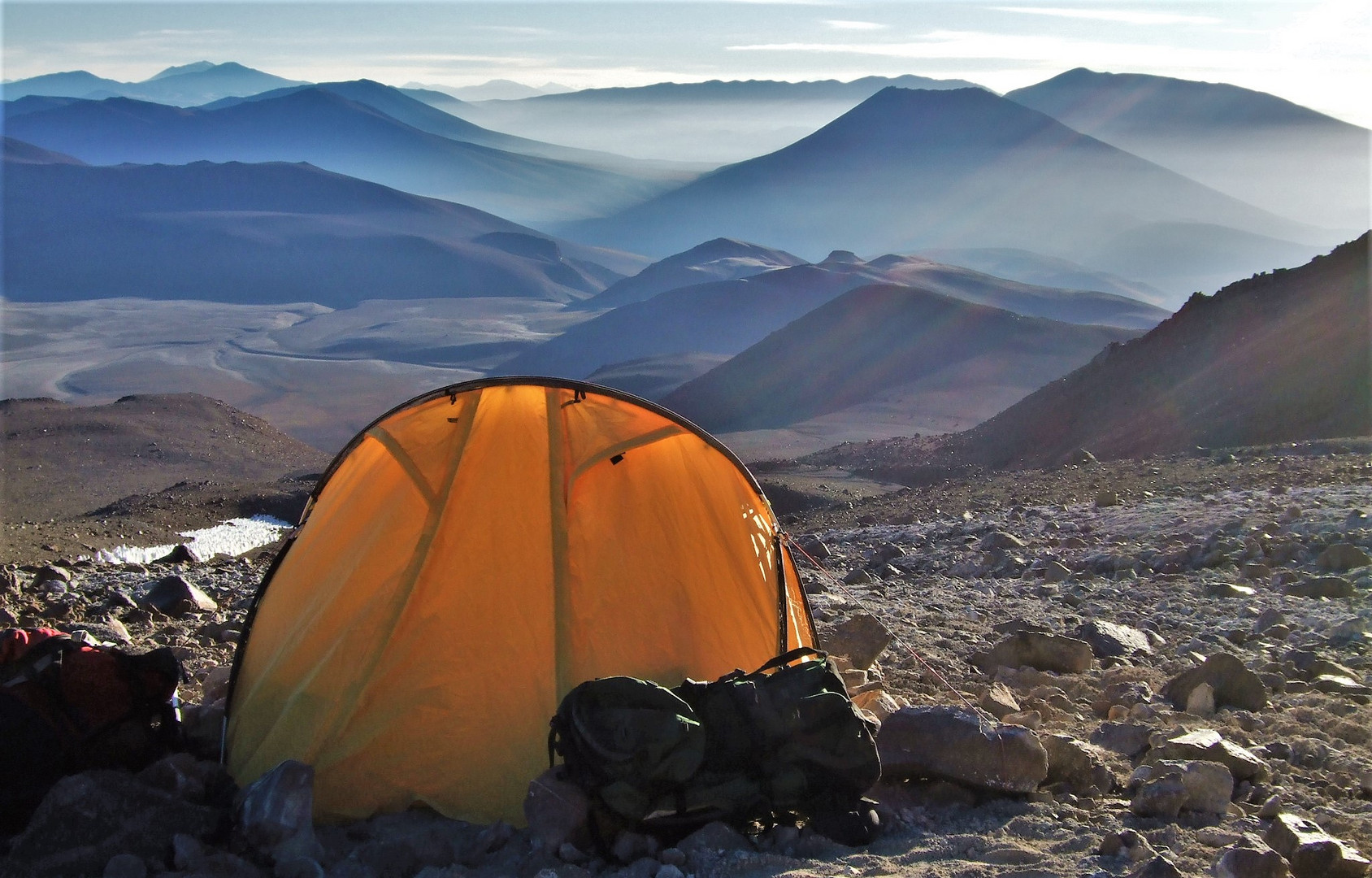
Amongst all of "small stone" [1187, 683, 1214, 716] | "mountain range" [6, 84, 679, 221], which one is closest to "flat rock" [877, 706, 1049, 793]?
"small stone" [1187, 683, 1214, 716]

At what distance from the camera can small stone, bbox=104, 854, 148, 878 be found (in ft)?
11.2

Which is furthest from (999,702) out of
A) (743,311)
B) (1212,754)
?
(743,311)

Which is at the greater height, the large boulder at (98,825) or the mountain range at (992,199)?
the mountain range at (992,199)

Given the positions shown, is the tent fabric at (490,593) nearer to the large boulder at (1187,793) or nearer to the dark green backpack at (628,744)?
the dark green backpack at (628,744)

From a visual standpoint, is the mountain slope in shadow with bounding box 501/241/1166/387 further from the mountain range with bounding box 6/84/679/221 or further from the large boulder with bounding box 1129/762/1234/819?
the mountain range with bounding box 6/84/679/221

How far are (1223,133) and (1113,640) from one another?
561 ft

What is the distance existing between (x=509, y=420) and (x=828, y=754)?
1.87m

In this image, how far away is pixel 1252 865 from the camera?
3.22 meters

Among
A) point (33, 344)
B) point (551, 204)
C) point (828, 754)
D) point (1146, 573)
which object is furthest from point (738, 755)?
point (551, 204)

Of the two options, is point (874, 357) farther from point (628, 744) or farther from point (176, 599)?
point (628, 744)

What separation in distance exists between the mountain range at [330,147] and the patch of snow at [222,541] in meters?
166

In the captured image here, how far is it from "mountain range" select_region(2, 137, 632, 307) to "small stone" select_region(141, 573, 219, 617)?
309 ft

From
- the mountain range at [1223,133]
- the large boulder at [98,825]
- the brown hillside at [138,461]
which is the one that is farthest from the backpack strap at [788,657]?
the mountain range at [1223,133]

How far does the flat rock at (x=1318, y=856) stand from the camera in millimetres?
3279
